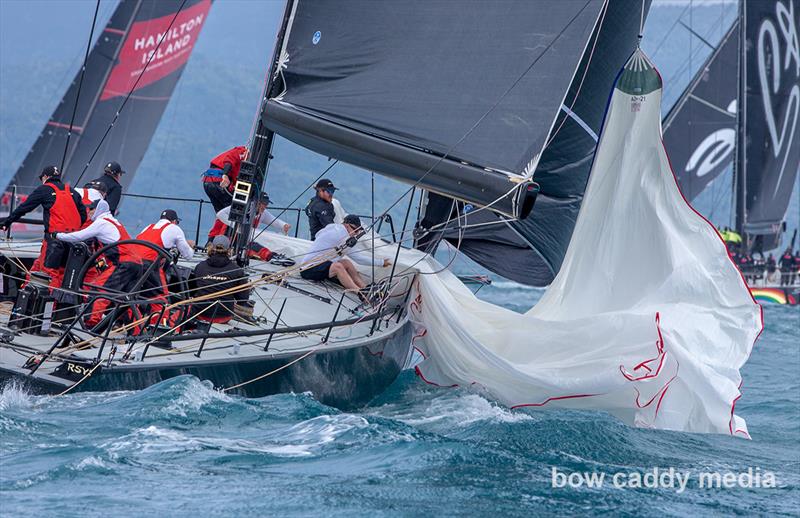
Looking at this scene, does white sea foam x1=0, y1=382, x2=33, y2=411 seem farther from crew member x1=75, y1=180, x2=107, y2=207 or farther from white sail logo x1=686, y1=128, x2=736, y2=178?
white sail logo x1=686, y1=128, x2=736, y2=178

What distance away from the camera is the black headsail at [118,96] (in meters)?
21.3

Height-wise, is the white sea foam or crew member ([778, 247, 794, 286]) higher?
crew member ([778, 247, 794, 286])

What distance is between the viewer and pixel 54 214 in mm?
9031

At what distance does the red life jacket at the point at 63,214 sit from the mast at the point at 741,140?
73.9 ft

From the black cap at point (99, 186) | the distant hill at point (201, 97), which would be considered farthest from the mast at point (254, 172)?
the distant hill at point (201, 97)

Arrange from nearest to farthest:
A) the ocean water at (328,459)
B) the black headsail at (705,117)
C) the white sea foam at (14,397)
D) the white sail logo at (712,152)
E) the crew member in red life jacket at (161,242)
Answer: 1. the ocean water at (328,459)
2. the white sea foam at (14,397)
3. the crew member in red life jacket at (161,242)
4. the black headsail at (705,117)
5. the white sail logo at (712,152)

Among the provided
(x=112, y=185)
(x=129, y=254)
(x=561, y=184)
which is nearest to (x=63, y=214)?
(x=129, y=254)

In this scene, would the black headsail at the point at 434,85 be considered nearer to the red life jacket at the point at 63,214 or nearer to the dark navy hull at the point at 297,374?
the dark navy hull at the point at 297,374

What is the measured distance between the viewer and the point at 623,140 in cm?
959

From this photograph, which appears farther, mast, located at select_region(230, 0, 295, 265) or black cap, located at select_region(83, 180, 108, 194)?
black cap, located at select_region(83, 180, 108, 194)

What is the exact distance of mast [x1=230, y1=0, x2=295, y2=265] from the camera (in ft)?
29.4

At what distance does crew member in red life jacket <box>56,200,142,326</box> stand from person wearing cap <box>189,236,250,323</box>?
0.46 m

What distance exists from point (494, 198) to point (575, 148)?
8.49 feet

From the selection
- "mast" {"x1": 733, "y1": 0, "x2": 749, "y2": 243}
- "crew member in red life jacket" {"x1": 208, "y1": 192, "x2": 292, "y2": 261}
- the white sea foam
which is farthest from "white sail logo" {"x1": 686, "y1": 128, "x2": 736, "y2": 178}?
the white sea foam
